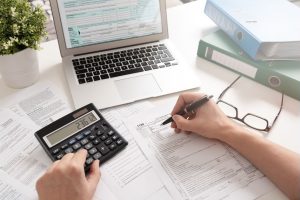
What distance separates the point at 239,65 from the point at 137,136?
1.18 feet

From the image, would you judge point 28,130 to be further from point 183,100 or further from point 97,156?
point 183,100

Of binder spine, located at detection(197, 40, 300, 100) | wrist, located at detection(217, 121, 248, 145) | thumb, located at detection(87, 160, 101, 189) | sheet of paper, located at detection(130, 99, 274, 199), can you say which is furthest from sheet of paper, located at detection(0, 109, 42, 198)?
binder spine, located at detection(197, 40, 300, 100)

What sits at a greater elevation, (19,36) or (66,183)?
(19,36)

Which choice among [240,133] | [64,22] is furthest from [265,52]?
[64,22]

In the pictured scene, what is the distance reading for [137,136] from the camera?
0.72 metres

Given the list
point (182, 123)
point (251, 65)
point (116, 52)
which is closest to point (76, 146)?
point (182, 123)

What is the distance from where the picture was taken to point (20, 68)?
795 millimetres

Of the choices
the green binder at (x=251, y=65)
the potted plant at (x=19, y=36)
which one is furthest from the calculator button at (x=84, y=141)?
the green binder at (x=251, y=65)

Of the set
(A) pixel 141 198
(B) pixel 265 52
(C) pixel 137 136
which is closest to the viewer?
(A) pixel 141 198

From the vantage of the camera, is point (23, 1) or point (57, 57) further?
point (57, 57)

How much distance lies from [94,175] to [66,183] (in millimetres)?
54

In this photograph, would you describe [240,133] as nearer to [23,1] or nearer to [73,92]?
[73,92]

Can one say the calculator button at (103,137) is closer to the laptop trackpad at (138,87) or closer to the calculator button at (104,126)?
the calculator button at (104,126)

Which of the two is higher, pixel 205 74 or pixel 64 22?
pixel 64 22
